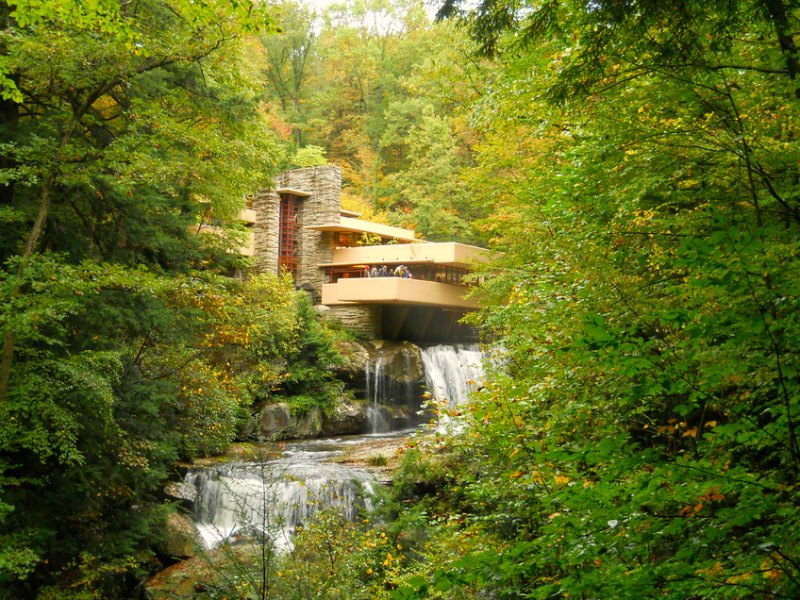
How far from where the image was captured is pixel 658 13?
3.75m

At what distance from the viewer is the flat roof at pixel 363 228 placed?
1006 inches

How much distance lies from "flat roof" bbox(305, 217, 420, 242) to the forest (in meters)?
8.90

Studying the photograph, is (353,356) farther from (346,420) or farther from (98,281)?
(98,281)

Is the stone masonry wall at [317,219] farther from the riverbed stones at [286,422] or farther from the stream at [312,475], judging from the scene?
the riverbed stones at [286,422]

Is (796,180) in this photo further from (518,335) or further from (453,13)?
(518,335)

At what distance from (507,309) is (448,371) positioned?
13.5 meters

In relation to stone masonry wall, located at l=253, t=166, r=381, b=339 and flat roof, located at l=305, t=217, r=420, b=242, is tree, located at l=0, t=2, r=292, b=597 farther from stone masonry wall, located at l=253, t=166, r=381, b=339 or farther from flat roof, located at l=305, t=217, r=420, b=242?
flat roof, located at l=305, t=217, r=420, b=242

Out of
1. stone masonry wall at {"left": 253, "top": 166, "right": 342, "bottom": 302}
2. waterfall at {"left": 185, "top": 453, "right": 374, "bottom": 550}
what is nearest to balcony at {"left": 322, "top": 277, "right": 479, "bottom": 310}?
stone masonry wall at {"left": 253, "top": 166, "right": 342, "bottom": 302}

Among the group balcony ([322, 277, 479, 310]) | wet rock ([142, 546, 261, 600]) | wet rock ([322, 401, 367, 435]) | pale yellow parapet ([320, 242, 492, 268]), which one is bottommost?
wet rock ([142, 546, 261, 600])

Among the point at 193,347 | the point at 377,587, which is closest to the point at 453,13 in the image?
the point at 377,587

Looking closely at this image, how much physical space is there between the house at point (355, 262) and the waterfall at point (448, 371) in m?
2.08

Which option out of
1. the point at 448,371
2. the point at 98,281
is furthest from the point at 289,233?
the point at 98,281

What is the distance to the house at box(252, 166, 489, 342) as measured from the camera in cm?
2355

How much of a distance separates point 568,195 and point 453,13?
1868 millimetres
